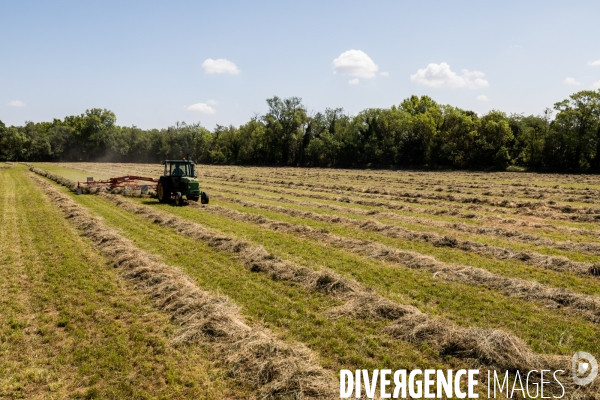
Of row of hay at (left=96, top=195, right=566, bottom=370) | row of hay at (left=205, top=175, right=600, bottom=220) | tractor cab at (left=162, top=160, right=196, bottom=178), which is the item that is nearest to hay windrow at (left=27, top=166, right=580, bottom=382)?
row of hay at (left=96, top=195, right=566, bottom=370)

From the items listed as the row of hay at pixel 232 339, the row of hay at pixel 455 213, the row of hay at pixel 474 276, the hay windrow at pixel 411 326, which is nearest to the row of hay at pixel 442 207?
the row of hay at pixel 455 213

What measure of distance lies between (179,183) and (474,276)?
18274mm

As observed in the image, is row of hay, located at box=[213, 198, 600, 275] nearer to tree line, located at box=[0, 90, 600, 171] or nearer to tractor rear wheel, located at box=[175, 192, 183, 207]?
tractor rear wheel, located at box=[175, 192, 183, 207]

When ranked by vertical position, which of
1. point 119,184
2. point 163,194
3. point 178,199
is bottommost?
point 178,199

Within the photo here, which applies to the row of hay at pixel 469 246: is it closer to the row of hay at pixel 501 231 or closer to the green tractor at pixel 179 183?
the row of hay at pixel 501 231

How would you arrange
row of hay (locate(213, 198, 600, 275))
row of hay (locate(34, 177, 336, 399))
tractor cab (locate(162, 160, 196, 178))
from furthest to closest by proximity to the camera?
tractor cab (locate(162, 160, 196, 178)), row of hay (locate(213, 198, 600, 275)), row of hay (locate(34, 177, 336, 399))

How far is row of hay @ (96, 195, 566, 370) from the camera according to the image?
19.4ft

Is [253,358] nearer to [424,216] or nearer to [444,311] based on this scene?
[444,311]

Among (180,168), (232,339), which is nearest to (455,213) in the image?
(180,168)

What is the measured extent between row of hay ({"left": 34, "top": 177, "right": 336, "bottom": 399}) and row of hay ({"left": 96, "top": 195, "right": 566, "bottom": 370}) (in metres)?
1.89

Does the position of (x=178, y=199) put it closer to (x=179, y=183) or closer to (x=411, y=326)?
(x=179, y=183)

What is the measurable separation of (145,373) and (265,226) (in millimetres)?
10961

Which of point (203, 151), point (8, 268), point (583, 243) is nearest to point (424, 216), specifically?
point (583, 243)

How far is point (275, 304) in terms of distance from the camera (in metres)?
8.20
